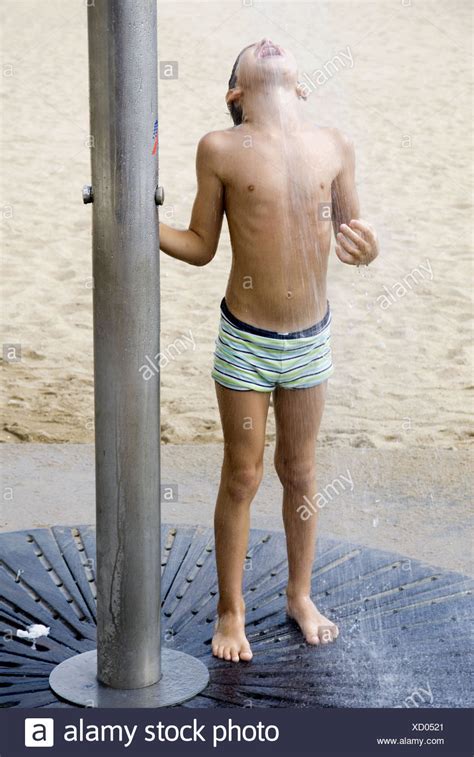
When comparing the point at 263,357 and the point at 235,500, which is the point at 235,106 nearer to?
the point at 263,357

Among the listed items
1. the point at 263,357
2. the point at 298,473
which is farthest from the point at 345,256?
the point at 298,473

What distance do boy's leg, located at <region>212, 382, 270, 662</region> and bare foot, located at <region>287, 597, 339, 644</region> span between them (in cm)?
15

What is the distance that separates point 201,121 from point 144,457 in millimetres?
7929

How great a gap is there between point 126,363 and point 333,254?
5238 mm

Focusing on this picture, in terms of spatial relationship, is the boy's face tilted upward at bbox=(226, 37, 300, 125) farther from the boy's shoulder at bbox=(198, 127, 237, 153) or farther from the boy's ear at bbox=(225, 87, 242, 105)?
the boy's shoulder at bbox=(198, 127, 237, 153)

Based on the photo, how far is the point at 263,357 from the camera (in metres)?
2.36

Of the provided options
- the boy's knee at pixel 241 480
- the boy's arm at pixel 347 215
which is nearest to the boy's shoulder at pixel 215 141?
the boy's arm at pixel 347 215

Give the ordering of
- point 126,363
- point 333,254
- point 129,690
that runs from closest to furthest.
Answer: point 126,363
point 129,690
point 333,254

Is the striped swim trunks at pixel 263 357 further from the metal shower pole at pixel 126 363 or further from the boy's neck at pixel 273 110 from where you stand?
the boy's neck at pixel 273 110

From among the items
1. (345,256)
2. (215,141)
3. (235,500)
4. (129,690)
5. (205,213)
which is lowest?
(129,690)

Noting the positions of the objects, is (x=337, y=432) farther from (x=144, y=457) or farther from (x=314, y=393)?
(x=144, y=457)

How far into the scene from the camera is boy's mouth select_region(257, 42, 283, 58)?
230cm

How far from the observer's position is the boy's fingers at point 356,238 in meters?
2.21

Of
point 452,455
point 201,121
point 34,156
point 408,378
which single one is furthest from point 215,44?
point 452,455
